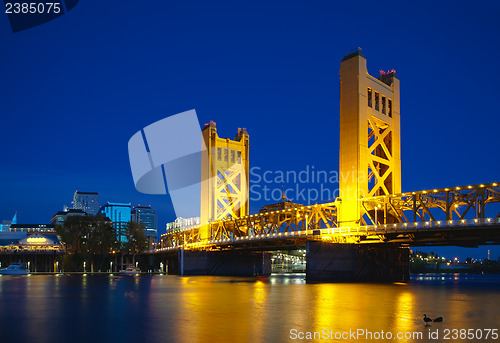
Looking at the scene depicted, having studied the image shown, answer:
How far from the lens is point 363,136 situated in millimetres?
60094

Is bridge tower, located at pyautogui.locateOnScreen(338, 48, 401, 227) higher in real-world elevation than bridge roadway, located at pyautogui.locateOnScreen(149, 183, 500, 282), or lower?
higher

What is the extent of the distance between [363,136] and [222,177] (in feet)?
160

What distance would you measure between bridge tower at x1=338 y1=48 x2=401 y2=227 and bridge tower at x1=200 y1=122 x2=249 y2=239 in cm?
4036

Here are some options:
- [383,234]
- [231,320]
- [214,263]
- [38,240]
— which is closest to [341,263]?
[383,234]

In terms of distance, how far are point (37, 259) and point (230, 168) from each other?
2022 inches

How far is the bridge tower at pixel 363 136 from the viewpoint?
58.4 m

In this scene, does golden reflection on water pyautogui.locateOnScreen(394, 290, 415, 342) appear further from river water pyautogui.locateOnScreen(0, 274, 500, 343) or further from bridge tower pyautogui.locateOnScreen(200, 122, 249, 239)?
bridge tower pyautogui.locateOnScreen(200, 122, 249, 239)

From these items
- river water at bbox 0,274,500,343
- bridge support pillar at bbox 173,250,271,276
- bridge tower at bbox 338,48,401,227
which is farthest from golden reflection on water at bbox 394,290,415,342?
bridge support pillar at bbox 173,250,271,276

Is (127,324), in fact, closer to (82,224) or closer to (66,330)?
(66,330)

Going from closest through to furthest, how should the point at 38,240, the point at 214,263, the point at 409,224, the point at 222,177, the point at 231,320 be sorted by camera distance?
1. the point at 231,320
2. the point at 409,224
3. the point at 214,263
4. the point at 222,177
5. the point at 38,240

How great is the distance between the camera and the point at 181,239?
116 metres

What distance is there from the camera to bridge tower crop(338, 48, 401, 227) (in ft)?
192

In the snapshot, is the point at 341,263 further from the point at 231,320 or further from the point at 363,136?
the point at 231,320

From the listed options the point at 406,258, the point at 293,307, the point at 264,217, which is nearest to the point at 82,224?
the point at 264,217
